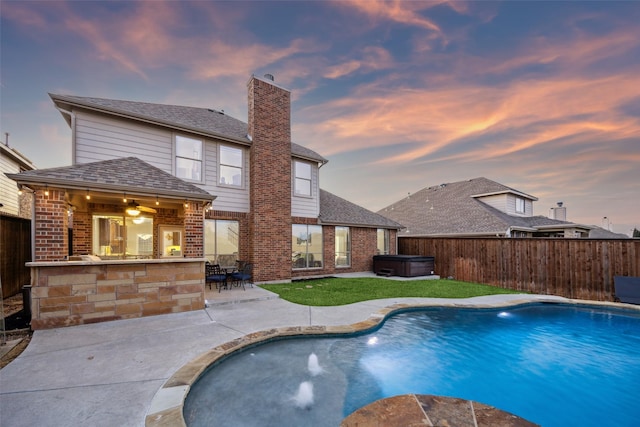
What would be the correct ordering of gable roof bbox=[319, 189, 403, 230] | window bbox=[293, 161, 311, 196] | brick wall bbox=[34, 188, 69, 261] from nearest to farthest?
brick wall bbox=[34, 188, 69, 261], window bbox=[293, 161, 311, 196], gable roof bbox=[319, 189, 403, 230]

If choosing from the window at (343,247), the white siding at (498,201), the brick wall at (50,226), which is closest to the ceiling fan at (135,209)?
the brick wall at (50,226)

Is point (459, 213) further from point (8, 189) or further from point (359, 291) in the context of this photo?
point (8, 189)

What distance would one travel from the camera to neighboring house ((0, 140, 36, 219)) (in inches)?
457

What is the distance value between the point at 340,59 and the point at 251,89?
419 centimetres

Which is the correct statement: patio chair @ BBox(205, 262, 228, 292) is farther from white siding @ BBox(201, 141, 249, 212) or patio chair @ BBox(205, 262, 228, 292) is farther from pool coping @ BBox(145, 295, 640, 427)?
pool coping @ BBox(145, 295, 640, 427)

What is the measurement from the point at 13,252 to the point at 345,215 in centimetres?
1265

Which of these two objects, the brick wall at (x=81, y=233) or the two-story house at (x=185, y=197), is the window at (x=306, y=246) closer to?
the two-story house at (x=185, y=197)

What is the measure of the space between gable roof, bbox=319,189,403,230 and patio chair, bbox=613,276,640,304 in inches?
352

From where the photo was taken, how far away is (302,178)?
41.2 ft

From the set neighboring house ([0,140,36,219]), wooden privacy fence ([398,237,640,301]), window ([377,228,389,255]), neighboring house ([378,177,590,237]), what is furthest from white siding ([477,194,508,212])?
neighboring house ([0,140,36,219])

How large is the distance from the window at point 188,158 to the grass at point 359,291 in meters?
5.01

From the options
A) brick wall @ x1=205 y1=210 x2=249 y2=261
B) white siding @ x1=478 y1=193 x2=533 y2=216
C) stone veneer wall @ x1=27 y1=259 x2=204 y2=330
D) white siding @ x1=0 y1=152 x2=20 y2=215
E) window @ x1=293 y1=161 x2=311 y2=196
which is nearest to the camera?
stone veneer wall @ x1=27 y1=259 x2=204 y2=330

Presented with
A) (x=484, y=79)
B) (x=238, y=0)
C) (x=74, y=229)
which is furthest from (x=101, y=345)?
(x=484, y=79)

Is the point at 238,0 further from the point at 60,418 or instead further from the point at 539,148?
the point at 539,148
